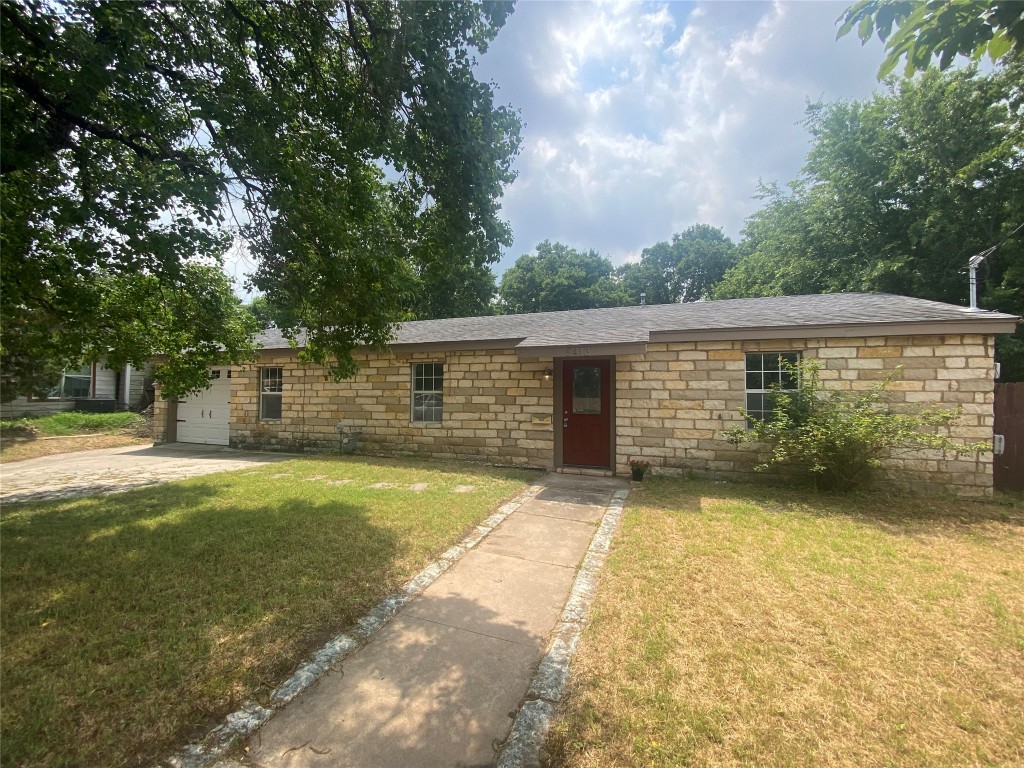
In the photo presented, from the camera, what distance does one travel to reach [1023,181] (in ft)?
Result: 39.1

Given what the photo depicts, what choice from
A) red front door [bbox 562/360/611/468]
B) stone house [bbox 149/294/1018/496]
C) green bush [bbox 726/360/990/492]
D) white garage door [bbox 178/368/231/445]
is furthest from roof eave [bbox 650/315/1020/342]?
white garage door [bbox 178/368/231/445]

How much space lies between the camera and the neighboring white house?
1514 cm

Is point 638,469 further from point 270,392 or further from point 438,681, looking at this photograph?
point 270,392

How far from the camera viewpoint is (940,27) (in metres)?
2.12

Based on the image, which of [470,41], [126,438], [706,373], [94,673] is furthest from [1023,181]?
[126,438]

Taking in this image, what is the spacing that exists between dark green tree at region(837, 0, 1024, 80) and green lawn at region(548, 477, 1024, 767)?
10.8 feet

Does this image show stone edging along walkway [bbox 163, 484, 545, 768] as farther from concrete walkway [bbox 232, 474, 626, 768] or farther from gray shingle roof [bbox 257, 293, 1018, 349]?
gray shingle roof [bbox 257, 293, 1018, 349]

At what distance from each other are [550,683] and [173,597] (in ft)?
9.97

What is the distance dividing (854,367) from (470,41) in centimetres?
764

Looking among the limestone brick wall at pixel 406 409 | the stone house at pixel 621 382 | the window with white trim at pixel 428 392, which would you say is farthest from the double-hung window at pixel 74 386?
the window with white trim at pixel 428 392

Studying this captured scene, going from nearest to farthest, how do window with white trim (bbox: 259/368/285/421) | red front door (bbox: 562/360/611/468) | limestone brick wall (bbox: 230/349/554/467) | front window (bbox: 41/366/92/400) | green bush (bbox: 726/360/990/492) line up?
green bush (bbox: 726/360/990/492) < red front door (bbox: 562/360/611/468) < limestone brick wall (bbox: 230/349/554/467) < window with white trim (bbox: 259/368/285/421) < front window (bbox: 41/366/92/400)

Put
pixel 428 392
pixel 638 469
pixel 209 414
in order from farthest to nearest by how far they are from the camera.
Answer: pixel 209 414 → pixel 428 392 → pixel 638 469

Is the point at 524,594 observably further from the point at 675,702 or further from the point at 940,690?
the point at 940,690

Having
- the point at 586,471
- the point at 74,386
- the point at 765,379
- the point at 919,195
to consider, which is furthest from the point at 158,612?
the point at 919,195
